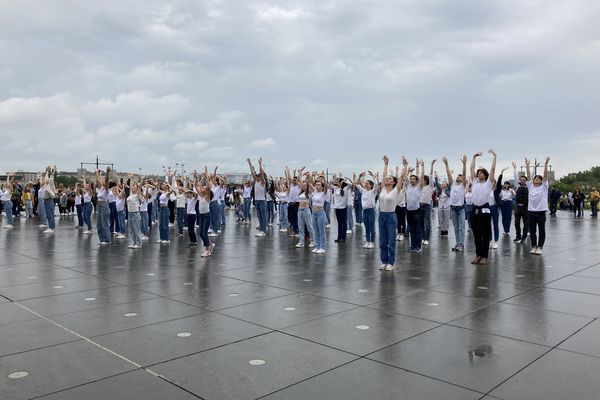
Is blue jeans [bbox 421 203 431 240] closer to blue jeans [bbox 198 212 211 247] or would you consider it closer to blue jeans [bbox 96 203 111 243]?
blue jeans [bbox 198 212 211 247]

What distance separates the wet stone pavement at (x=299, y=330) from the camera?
12.4 feet

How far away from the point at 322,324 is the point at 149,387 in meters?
2.17

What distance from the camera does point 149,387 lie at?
372 cm

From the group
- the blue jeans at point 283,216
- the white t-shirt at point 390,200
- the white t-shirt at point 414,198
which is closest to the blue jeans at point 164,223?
the blue jeans at point 283,216

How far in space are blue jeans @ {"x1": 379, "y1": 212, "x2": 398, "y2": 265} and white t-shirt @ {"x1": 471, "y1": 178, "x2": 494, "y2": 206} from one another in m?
2.01

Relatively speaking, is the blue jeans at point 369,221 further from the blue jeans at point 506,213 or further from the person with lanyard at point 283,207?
the blue jeans at point 506,213

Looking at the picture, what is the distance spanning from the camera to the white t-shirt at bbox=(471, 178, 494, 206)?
9828 millimetres

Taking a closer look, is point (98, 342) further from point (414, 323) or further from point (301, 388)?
point (414, 323)

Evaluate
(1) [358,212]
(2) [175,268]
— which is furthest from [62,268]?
(1) [358,212]

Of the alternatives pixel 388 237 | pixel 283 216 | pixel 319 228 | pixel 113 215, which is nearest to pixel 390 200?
pixel 388 237

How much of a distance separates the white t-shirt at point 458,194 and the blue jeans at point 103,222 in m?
9.23

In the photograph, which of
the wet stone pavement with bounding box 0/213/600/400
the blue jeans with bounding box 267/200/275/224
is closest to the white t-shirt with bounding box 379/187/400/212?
the wet stone pavement with bounding box 0/213/600/400

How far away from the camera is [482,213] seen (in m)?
10.0

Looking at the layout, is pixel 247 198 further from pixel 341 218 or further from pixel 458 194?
pixel 458 194
